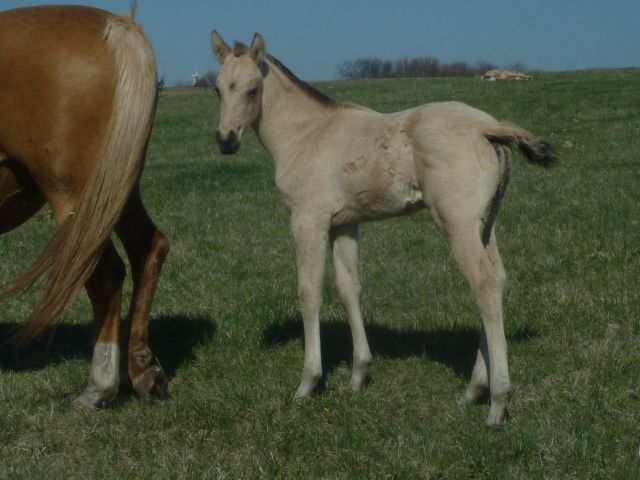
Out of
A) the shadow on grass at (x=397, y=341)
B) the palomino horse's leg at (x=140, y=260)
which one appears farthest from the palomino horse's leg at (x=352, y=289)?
the palomino horse's leg at (x=140, y=260)

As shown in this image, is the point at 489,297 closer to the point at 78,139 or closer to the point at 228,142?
the point at 228,142

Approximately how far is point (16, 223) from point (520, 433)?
2.99 meters

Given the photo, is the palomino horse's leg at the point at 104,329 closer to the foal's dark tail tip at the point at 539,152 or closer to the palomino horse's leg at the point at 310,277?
the palomino horse's leg at the point at 310,277

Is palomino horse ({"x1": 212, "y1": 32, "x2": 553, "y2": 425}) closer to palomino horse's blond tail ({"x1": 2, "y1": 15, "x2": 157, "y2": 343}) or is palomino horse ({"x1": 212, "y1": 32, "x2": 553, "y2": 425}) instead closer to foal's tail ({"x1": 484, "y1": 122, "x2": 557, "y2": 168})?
foal's tail ({"x1": 484, "y1": 122, "x2": 557, "y2": 168})

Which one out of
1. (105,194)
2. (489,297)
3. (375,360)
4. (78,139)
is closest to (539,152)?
(489,297)

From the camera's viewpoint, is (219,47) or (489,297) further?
(219,47)

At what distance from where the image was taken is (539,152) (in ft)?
13.7

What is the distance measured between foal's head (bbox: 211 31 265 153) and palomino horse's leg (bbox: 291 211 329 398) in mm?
550

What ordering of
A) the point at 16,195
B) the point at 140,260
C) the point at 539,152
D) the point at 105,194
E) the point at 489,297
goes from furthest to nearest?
the point at 140,260, the point at 16,195, the point at 105,194, the point at 539,152, the point at 489,297

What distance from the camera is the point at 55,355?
566 cm

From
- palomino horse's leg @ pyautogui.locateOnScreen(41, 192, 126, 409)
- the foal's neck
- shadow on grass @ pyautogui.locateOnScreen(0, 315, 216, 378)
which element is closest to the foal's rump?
the foal's neck

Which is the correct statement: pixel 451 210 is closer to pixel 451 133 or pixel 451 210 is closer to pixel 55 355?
pixel 451 133

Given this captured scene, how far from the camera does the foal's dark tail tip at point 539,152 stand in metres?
4.14

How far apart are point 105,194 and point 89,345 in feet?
5.84
